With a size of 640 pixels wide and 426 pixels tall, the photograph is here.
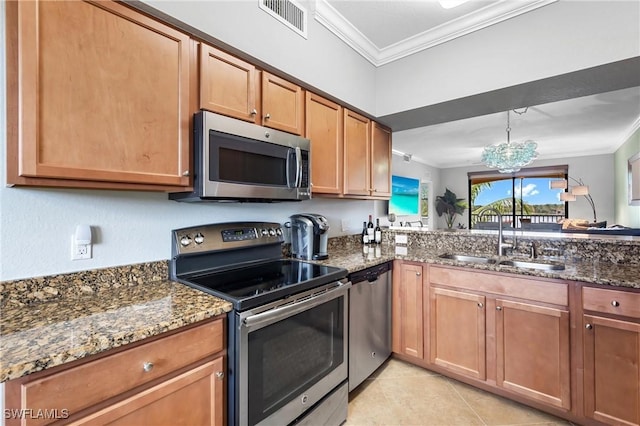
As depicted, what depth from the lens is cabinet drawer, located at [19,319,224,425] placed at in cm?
77

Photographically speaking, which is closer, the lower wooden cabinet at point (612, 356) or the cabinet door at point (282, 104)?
the lower wooden cabinet at point (612, 356)

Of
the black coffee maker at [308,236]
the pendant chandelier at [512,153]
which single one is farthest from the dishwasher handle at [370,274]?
the pendant chandelier at [512,153]

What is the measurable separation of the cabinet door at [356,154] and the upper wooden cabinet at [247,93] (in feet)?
1.72

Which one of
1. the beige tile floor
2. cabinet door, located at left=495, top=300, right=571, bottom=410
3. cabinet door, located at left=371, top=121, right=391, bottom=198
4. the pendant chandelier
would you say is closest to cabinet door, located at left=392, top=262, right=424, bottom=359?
the beige tile floor

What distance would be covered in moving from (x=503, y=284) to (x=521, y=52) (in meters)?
1.45

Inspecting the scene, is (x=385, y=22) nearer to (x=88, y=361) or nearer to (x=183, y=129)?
(x=183, y=129)

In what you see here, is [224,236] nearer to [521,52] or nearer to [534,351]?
[534,351]

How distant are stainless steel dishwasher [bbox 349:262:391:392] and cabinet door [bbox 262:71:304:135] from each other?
1031mm

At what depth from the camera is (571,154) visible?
680 centimetres

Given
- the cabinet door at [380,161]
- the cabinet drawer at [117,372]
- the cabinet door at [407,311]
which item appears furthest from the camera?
the cabinet door at [380,161]

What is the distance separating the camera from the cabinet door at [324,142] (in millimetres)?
1992

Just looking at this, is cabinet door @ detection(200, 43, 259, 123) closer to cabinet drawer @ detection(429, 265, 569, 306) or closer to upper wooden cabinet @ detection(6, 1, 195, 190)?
upper wooden cabinet @ detection(6, 1, 195, 190)

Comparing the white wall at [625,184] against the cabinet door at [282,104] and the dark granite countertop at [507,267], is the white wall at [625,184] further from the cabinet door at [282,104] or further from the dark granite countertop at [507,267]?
the cabinet door at [282,104]

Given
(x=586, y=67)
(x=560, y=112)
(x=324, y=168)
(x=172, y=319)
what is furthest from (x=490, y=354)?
(x=560, y=112)
